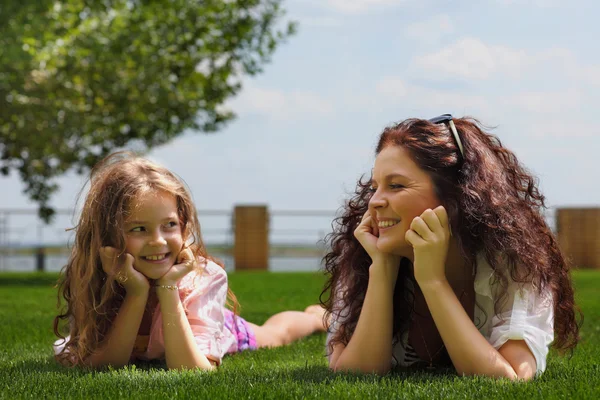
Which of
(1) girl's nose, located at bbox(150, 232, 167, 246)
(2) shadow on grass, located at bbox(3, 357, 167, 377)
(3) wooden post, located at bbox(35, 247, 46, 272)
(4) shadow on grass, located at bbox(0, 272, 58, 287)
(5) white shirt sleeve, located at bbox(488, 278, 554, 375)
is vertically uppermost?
(1) girl's nose, located at bbox(150, 232, 167, 246)

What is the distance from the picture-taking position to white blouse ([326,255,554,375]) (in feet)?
10.4

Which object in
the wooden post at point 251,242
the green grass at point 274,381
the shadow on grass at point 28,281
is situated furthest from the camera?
the wooden post at point 251,242

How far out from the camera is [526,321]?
3191 mm

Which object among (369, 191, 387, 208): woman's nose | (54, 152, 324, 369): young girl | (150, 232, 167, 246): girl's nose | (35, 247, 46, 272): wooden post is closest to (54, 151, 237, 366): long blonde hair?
(54, 152, 324, 369): young girl

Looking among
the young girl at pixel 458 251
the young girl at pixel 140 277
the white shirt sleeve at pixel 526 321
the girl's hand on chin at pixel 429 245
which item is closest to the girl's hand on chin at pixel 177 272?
the young girl at pixel 140 277

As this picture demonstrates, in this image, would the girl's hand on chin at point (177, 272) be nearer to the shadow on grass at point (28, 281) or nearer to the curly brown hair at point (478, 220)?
the curly brown hair at point (478, 220)

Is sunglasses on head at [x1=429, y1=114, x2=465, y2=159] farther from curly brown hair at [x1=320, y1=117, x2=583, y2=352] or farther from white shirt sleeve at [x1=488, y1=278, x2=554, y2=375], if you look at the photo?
white shirt sleeve at [x1=488, y1=278, x2=554, y2=375]

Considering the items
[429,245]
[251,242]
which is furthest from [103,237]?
[251,242]

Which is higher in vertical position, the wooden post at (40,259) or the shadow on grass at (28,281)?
the shadow on grass at (28,281)

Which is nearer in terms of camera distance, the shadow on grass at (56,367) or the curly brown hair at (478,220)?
the curly brown hair at (478,220)

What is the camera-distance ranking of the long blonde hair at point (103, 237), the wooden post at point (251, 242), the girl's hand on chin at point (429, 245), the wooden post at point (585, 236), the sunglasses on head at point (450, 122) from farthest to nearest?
the wooden post at point (585, 236)
the wooden post at point (251, 242)
the long blonde hair at point (103, 237)
the sunglasses on head at point (450, 122)
the girl's hand on chin at point (429, 245)

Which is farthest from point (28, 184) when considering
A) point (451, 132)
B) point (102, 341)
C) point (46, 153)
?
point (451, 132)

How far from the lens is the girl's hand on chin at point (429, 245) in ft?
10.1

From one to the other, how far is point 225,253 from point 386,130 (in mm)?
16409
